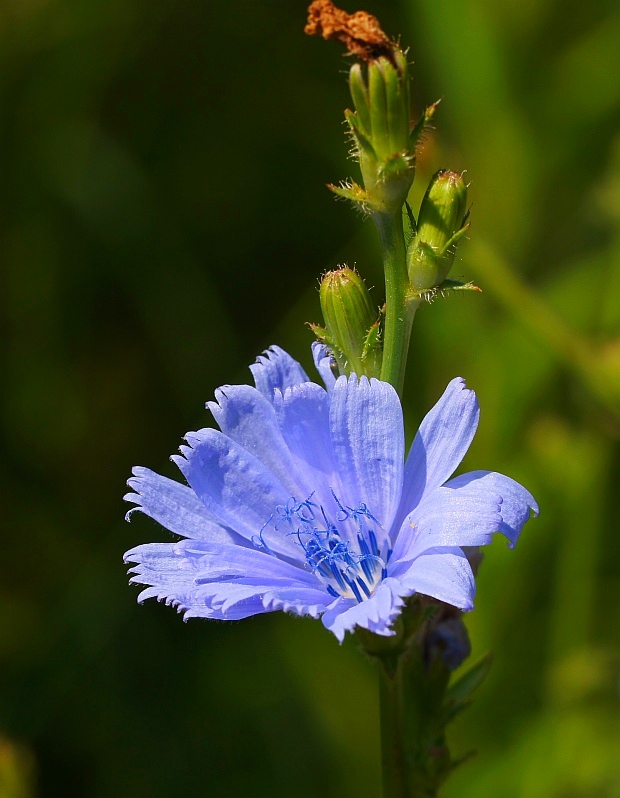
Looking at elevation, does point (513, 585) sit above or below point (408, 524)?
below

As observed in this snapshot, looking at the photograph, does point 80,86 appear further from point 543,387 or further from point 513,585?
point 513,585

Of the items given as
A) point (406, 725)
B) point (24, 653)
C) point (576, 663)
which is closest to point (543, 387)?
point (576, 663)

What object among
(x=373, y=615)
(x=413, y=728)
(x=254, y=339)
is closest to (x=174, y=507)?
(x=373, y=615)

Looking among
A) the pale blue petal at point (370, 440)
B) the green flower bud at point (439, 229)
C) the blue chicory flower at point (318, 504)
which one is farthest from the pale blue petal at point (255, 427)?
the green flower bud at point (439, 229)

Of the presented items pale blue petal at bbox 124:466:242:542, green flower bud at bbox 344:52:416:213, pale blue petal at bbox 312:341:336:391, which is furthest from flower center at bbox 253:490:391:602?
green flower bud at bbox 344:52:416:213

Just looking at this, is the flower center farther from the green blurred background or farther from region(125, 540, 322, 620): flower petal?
the green blurred background

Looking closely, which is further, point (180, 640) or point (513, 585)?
point (180, 640)
